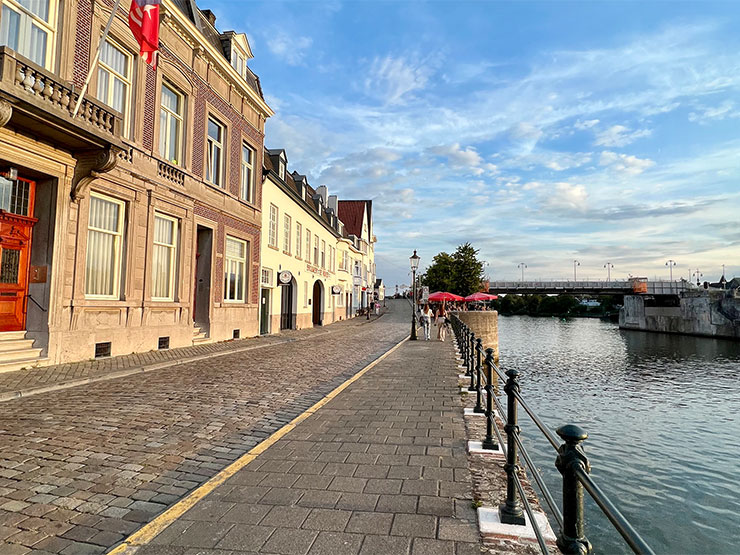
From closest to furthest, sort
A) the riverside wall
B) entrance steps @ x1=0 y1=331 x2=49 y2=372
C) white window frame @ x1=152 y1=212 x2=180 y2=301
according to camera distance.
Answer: entrance steps @ x1=0 y1=331 x2=49 y2=372, white window frame @ x1=152 y1=212 x2=180 y2=301, the riverside wall

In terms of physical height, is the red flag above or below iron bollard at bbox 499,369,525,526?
above

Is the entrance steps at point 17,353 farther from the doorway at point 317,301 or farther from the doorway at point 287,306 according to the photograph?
the doorway at point 317,301

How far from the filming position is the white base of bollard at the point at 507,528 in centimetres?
321

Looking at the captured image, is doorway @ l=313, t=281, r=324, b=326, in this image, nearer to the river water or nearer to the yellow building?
the yellow building

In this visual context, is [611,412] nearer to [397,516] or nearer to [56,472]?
[397,516]

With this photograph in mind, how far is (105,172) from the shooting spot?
11414 mm

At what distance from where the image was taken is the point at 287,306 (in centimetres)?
2845

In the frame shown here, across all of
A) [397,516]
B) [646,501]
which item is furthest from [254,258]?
[397,516]

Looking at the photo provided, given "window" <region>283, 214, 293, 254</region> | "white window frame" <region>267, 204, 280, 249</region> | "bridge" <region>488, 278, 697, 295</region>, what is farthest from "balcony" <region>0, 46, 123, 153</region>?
"bridge" <region>488, 278, 697, 295</region>

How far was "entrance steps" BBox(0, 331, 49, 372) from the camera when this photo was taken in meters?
9.54

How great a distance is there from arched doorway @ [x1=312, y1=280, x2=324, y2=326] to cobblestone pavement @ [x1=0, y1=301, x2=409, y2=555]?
85.0ft

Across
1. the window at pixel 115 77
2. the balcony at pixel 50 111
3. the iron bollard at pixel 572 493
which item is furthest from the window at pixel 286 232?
the iron bollard at pixel 572 493

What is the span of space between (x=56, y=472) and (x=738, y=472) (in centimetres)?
1262

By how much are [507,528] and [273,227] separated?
22.2 metres
